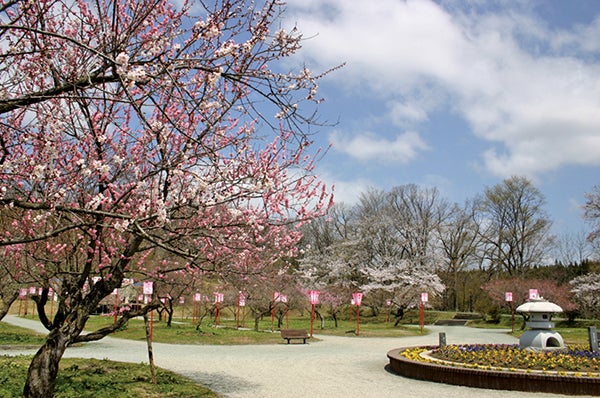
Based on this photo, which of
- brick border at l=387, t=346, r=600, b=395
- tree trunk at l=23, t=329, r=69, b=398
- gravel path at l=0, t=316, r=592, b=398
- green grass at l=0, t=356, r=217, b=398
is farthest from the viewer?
gravel path at l=0, t=316, r=592, b=398

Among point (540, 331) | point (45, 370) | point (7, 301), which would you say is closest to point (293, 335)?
point (540, 331)

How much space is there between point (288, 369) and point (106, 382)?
4.79 metres

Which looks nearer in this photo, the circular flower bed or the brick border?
the brick border

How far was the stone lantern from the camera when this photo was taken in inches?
510

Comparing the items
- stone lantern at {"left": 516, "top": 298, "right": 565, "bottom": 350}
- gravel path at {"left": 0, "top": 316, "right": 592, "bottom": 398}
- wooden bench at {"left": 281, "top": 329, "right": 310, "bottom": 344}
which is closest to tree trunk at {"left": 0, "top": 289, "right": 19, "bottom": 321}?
gravel path at {"left": 0, "top": 316, "right": 592, "bottom": 398}

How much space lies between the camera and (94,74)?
4.34m

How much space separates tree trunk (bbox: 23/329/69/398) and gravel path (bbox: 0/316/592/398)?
3.53m

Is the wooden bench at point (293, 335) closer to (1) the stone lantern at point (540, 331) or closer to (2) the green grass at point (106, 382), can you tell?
(2) the green grass at point (106, 382)

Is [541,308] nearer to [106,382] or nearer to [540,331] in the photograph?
[540,331]

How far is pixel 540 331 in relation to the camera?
13.4 m

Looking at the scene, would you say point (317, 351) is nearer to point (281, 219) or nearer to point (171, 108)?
point (281, 219)

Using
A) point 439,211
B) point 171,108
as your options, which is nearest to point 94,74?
point 171,108

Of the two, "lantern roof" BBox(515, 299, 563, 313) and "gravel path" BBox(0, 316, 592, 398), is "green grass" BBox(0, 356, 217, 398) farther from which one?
"lantern roof" BBox(515, 299, 563, 313)

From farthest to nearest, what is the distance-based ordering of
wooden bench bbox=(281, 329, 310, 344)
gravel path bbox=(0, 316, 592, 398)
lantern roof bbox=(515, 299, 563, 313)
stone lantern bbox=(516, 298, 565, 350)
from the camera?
wooden bench bbox=(281, 329, 310, 344) < stone lantern bbox=(516, 298, 565, 350) < lantern roof bbox=(515, 299, 563, 313) < gravel path bbox=(0, 316, 592, 398)
